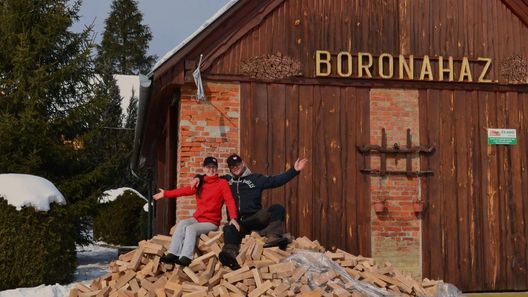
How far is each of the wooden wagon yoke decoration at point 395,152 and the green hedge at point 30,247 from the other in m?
4.95

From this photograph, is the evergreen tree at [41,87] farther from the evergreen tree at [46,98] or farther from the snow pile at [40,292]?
the snow pile at [40,292]

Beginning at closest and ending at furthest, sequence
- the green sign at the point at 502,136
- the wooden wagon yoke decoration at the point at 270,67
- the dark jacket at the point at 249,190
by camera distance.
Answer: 1. the dark jacket at the point at 249,190
2. the wooden wagon yoke decoration at the point at 270,67
3. the green sign at the point at 502,136

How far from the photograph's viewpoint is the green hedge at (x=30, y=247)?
948 cm

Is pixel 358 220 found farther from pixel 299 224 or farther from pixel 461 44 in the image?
pixel 461 44

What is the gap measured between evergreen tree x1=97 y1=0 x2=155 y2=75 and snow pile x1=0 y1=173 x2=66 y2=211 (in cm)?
3330

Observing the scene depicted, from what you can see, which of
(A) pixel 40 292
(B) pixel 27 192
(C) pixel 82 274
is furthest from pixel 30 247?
(C) pixel 82 274

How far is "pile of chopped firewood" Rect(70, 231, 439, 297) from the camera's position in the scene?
6.70 metres

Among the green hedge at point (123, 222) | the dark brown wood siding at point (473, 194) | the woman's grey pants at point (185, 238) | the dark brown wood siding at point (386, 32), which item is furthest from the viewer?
the green hedge at point (123, 222)

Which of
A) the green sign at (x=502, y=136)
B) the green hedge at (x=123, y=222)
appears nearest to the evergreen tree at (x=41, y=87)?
the green hedge at (x=123, y=222)

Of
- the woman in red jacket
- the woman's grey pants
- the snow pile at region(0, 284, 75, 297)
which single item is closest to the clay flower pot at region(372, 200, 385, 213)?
the woman in red jacket

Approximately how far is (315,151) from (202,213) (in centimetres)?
299

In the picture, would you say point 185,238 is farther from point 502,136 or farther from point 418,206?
point 502,136

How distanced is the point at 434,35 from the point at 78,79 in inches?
338

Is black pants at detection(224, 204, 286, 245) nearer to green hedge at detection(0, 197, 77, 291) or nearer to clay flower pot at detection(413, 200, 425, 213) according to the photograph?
clay flower pot at detection(413, 200, 425, 213)
